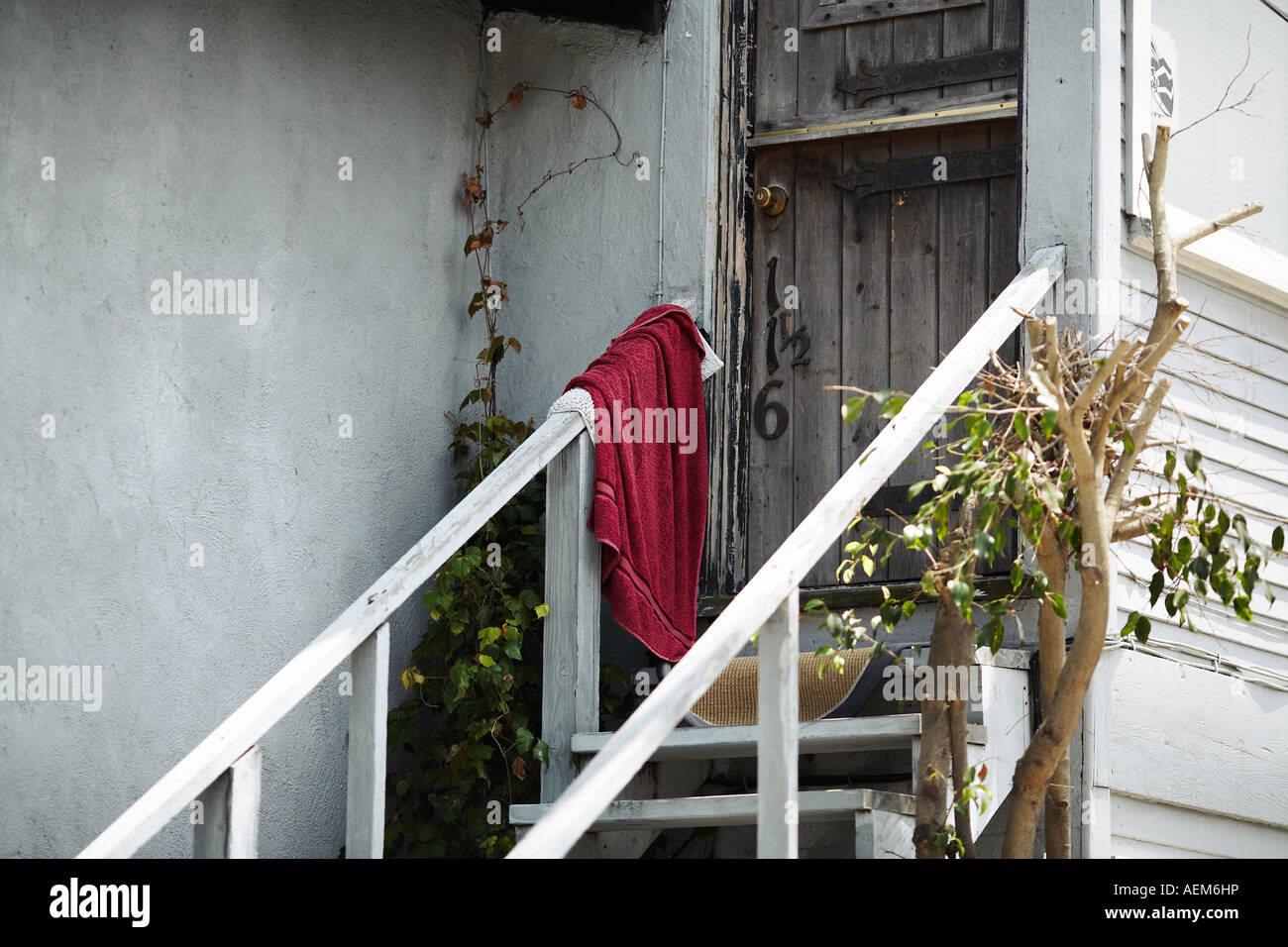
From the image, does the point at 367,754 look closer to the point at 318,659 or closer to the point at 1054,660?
the point at 318,659

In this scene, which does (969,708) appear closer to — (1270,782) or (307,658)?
(1270,782)

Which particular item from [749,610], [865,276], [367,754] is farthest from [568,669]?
[865,276]

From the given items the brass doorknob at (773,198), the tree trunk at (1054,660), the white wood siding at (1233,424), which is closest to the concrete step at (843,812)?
the tree trunk at (1054,660)

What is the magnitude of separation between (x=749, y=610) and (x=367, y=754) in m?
1.03

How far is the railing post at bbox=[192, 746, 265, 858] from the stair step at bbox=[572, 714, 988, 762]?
944mm

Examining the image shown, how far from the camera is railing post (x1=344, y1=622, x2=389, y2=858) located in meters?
3.47

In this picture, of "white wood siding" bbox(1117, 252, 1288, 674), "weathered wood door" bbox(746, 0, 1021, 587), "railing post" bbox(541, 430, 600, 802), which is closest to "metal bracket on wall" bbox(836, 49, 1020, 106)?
"weathered wood door" bbox(746, 0, 1021, 587)

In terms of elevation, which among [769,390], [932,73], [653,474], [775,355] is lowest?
[653,474]

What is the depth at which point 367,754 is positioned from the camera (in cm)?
348

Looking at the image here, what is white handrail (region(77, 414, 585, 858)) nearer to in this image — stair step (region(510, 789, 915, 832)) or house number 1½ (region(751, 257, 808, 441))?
stair step (region(510, 789, 915, 832))

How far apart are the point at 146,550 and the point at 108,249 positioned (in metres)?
0.77

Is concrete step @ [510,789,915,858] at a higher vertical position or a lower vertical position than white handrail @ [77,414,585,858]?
lower

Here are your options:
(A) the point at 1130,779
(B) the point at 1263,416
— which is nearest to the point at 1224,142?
(B) the point at 1263,416

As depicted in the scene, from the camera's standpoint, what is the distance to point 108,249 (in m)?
4.14
